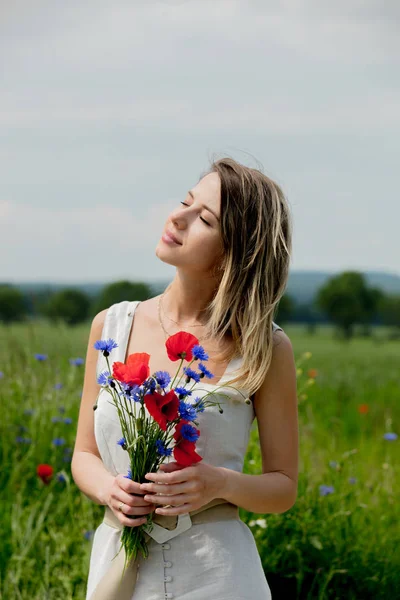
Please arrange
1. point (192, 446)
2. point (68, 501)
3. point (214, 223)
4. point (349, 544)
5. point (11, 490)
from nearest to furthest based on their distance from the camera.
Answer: point (192, 446)
point (214, 223)
point (349, 544)
point (68, 501)
point (11, 490)

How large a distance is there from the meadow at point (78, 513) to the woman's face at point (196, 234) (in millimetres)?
1262

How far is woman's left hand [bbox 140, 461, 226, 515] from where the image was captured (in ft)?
6.10

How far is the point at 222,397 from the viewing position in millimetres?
2133

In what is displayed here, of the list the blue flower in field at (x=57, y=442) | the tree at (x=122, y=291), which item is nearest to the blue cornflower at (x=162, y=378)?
the blue flower in field at (x=57, y=442)

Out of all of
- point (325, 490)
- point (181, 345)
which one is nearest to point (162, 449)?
point (181, 345)

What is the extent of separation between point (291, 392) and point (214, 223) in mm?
537

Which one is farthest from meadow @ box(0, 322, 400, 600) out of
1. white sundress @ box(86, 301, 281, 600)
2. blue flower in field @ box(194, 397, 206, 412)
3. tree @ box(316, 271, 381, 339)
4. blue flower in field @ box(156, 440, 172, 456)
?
tree @ box(316, 271, 381, 339)

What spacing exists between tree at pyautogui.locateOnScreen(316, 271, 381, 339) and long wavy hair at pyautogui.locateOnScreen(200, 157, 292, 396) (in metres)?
19.7

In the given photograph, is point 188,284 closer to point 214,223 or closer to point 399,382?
point 214,223

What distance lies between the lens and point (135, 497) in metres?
1.89

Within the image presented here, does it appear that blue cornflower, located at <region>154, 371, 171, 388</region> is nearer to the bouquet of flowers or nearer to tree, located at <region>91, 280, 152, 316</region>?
the bouquet of flowers

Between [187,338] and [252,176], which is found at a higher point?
[252,176]

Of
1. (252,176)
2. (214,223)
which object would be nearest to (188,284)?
(214,223)

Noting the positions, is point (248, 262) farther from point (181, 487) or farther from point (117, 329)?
point (181, 487)
